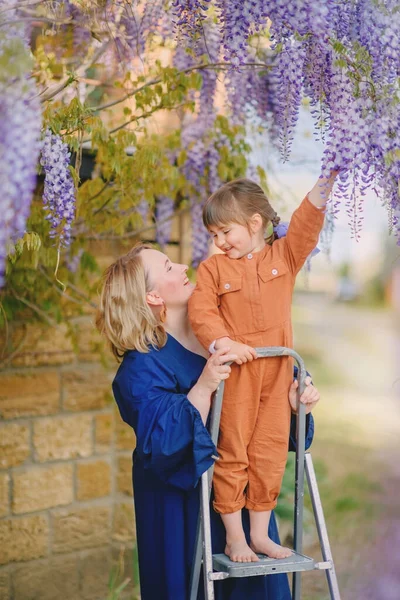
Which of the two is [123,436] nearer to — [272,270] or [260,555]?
[260,555]

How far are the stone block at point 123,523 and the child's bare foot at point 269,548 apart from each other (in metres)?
1.65

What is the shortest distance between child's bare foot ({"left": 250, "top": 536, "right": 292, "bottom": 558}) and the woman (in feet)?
0.34

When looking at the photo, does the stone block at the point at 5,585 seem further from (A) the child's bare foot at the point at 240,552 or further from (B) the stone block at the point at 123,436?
(A) the child's bare foot at the point at 240,552

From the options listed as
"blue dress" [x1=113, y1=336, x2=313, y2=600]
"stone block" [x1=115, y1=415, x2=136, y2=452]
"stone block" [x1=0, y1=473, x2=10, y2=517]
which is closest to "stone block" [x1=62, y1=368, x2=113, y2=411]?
"stone block" [x1=115, y1=415, x2=136, y2=452]

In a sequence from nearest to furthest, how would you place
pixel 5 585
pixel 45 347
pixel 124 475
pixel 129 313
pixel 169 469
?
pixel 169 469
pixel 129 313
pixel 5 585
pixel 45 347
pixel 124 475

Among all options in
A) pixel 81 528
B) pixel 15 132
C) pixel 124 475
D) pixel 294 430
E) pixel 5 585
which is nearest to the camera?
pixel 15 132

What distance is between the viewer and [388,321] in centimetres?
901

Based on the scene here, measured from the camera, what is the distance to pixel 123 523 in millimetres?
3947

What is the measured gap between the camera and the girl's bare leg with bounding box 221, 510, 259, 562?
2266 mm

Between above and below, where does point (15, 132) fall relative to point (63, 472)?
above

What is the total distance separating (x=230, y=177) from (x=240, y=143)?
161mm

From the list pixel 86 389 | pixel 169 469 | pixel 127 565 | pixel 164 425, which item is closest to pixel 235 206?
pixel 164 425

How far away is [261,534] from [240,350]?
0.56 metres

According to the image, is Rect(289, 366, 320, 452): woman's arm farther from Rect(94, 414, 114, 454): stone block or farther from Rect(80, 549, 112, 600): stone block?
Rect(80, 549, 112, 600): stone block
